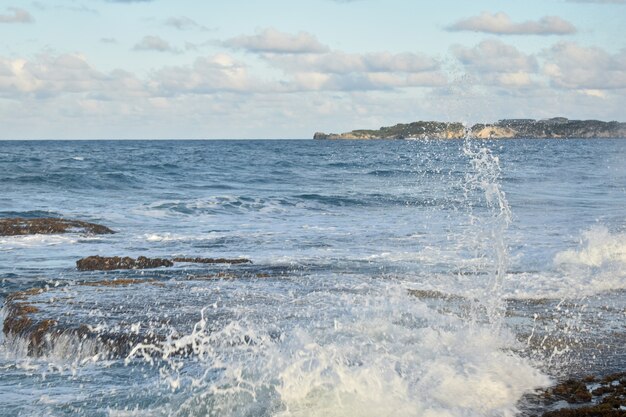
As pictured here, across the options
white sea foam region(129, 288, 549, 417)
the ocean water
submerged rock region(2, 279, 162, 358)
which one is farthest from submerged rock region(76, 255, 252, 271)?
white sea foam region(129, 288, 549, 417)

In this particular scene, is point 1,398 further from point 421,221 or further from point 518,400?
point 421,221

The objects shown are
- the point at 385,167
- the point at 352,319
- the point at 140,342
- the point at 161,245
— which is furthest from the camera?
the point at 385,167

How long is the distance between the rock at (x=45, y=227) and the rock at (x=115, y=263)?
217 inches

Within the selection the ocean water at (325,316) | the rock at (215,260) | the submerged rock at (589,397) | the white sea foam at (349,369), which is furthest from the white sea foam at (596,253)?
the submerged rock at (589,397)

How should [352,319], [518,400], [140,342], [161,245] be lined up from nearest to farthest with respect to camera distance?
[518,400]
[140,342]
[352,319]
[161,245]

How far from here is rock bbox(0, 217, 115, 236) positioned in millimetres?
19562

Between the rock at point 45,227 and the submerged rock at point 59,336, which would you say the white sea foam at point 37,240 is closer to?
the rock at point 45,227

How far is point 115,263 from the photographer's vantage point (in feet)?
48.7

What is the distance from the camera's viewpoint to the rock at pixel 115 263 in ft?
48.0

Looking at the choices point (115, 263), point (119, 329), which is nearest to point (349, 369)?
point (119, 329)

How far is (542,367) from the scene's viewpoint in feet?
26.6

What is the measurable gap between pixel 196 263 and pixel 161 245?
3.61 meters

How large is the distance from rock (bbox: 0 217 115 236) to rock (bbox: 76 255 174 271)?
551cm

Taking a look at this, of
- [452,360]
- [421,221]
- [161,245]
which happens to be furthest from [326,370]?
[421,221]
